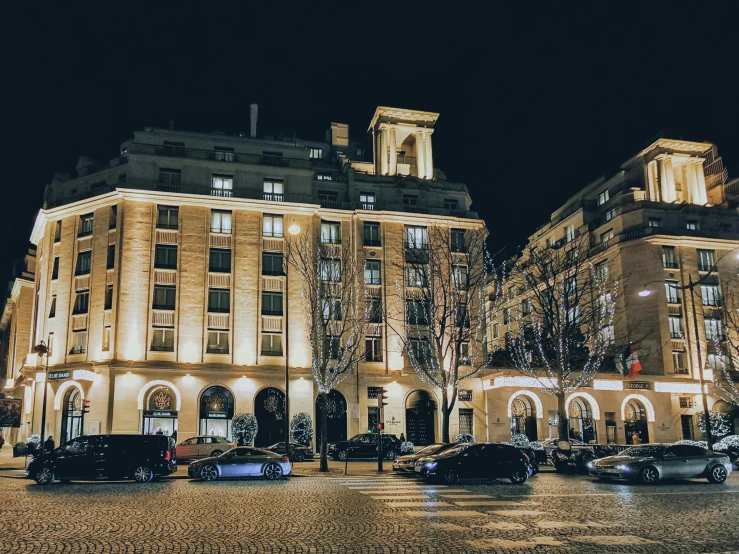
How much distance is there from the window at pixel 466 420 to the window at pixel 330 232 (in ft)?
50.3

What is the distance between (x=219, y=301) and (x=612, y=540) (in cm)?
3731

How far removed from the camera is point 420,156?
54938 mm

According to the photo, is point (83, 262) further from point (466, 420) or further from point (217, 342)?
point (466, 420)

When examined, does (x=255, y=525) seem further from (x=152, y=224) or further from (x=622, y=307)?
(x=622, y=307)

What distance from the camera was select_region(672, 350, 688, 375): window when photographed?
175ft

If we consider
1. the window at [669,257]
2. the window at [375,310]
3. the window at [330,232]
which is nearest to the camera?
the window at [375,310]

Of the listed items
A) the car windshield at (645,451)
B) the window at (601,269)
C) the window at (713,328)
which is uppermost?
the window at (601,269)

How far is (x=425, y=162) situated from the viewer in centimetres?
5491

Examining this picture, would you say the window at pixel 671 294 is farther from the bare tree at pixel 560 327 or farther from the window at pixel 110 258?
the window at pixel 110 258

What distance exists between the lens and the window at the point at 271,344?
150ft

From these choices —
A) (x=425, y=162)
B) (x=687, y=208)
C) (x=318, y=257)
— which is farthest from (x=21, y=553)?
(x=687, y=208)

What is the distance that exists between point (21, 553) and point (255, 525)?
402 cm

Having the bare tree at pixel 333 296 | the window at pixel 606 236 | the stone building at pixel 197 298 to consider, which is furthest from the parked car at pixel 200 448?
the window at pixel 606 236

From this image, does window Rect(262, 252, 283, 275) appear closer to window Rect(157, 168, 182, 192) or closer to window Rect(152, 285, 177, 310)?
window Rect(152, 285, 177, 310)
